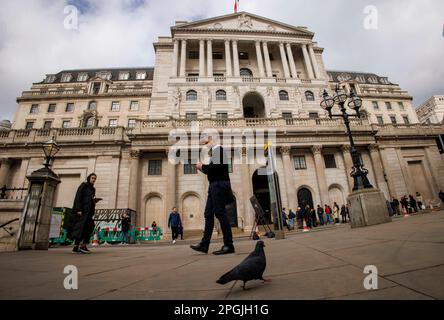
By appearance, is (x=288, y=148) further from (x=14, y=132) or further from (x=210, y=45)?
(x=14, y=132)

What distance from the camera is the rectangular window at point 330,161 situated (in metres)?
22.3

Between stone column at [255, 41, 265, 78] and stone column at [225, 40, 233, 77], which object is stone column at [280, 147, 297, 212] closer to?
stone column at [255, 41, 265, 78]

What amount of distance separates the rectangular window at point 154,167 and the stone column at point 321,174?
48.0ft

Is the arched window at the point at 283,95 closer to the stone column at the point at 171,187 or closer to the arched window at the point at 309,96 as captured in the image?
the arched window at the point at 309,96

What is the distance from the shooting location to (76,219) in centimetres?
596

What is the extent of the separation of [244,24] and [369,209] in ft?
101

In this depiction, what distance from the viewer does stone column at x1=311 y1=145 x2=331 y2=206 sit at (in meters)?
19.8

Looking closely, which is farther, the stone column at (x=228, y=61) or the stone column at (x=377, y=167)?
the stone column at (x=228, y=61)

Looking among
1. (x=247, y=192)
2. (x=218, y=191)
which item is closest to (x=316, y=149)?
(x=247, y=192)

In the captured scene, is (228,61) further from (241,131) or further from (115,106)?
(115,106)

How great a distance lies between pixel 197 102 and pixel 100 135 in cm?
1063

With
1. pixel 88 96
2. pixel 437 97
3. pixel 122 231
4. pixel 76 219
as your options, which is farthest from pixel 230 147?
pixel 437 97

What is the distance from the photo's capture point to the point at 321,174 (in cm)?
2059

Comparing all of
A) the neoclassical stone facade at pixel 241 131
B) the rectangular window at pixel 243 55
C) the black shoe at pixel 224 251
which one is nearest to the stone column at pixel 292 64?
the neoclassical stone facade at pixel 241 131
